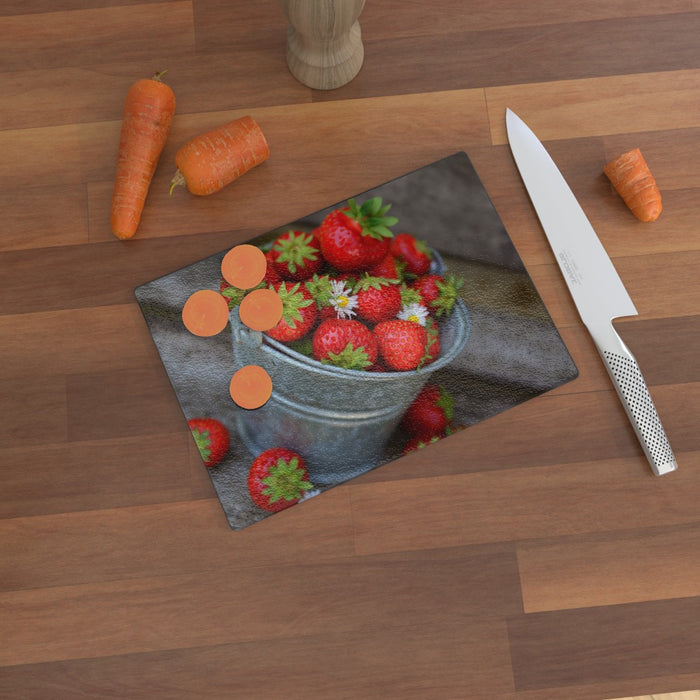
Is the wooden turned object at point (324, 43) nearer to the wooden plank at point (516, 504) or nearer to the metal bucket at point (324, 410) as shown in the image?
the metal bucket at point (324, 410)

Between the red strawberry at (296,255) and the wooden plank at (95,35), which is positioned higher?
the wooden plank at (95,35)

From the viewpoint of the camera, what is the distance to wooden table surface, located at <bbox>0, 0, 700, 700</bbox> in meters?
0.86

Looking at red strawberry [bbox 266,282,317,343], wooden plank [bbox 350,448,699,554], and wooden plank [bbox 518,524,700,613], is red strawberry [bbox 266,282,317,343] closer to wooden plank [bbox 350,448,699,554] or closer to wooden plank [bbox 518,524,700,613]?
wooden plank [bbox 350,448,699,554]

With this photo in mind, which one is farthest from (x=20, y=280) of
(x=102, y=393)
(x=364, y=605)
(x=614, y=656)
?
(x=614, y=656)

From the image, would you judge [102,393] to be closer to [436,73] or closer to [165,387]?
[165,387]

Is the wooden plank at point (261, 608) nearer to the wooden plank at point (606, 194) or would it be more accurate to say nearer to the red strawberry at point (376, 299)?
the red strawberry at point (376, 299)

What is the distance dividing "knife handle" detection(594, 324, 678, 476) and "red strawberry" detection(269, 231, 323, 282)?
0.36 meters

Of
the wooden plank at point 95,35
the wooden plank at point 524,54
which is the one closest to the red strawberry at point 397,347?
the wooden plank at point 524,54

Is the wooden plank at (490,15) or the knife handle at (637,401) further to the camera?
the wooden plank at (490,15)

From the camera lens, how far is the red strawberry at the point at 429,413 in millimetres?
893

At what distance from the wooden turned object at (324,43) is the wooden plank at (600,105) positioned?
0.62ft

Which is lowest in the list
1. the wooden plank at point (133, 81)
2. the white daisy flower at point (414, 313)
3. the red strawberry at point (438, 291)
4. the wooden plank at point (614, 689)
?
the wooden plank at point (614, 689)

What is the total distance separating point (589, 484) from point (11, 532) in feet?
2.24

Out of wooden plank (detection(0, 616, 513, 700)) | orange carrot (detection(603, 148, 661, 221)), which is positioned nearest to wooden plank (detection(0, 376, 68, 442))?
wooden plank (detection(0, 616, 513, 700))
